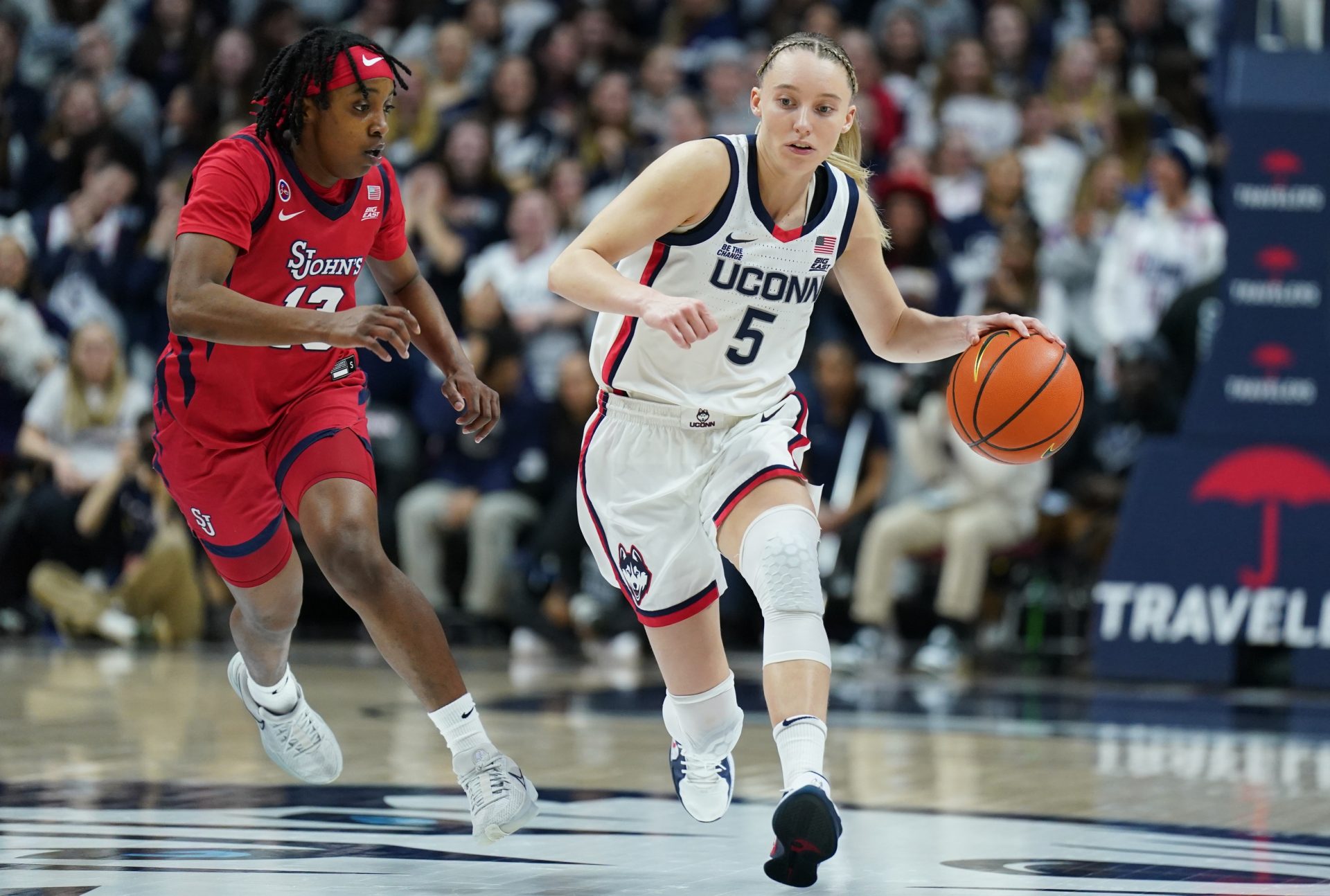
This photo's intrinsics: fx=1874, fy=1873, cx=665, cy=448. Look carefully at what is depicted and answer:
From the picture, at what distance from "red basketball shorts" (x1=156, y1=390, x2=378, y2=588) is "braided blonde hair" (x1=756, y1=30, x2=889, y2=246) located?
134 centimetres

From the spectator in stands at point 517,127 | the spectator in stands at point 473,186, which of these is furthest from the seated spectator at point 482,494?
the spectator in stands at point 517,127

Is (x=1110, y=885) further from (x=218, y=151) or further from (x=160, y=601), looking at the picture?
(x=160, y=601)

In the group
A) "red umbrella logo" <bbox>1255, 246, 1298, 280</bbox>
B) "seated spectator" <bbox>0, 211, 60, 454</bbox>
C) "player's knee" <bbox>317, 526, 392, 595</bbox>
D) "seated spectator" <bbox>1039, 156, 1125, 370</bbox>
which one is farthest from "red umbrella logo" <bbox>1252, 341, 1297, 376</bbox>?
"seated spectator" <bbox>0, 211, 60, 454</bbox>

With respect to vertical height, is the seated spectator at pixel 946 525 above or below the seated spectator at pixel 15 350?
below

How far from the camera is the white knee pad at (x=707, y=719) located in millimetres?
4633

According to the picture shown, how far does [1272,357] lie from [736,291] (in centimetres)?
493

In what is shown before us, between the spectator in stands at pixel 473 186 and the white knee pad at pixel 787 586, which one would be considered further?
the spectator in stands at pixel 473 186

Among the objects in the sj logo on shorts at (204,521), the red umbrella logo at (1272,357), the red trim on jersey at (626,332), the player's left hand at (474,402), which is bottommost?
the sj logo on shorts at (204,521)

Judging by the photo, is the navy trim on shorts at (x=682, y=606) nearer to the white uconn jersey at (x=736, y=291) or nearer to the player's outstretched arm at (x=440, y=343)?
the white uconn jersey at (x=736, y=291)

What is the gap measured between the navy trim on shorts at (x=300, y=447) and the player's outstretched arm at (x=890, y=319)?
51.9 inches

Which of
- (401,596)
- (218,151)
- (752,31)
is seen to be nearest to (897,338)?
(401,596)

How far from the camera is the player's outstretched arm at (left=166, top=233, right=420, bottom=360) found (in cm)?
394

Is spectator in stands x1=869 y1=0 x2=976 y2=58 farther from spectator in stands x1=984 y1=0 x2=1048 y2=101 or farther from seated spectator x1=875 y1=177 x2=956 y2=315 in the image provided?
seated spectator x1=875 y1=177 x2=956 y2=315

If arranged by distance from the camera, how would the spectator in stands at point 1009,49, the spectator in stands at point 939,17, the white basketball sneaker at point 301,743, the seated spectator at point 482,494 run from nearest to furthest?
1. the white basketball sneaker at point 301,743
2. the seated spectator at point 482,494
3. the spectator in stands at point 1009,49
4. the spectator in stands at point 939,17
